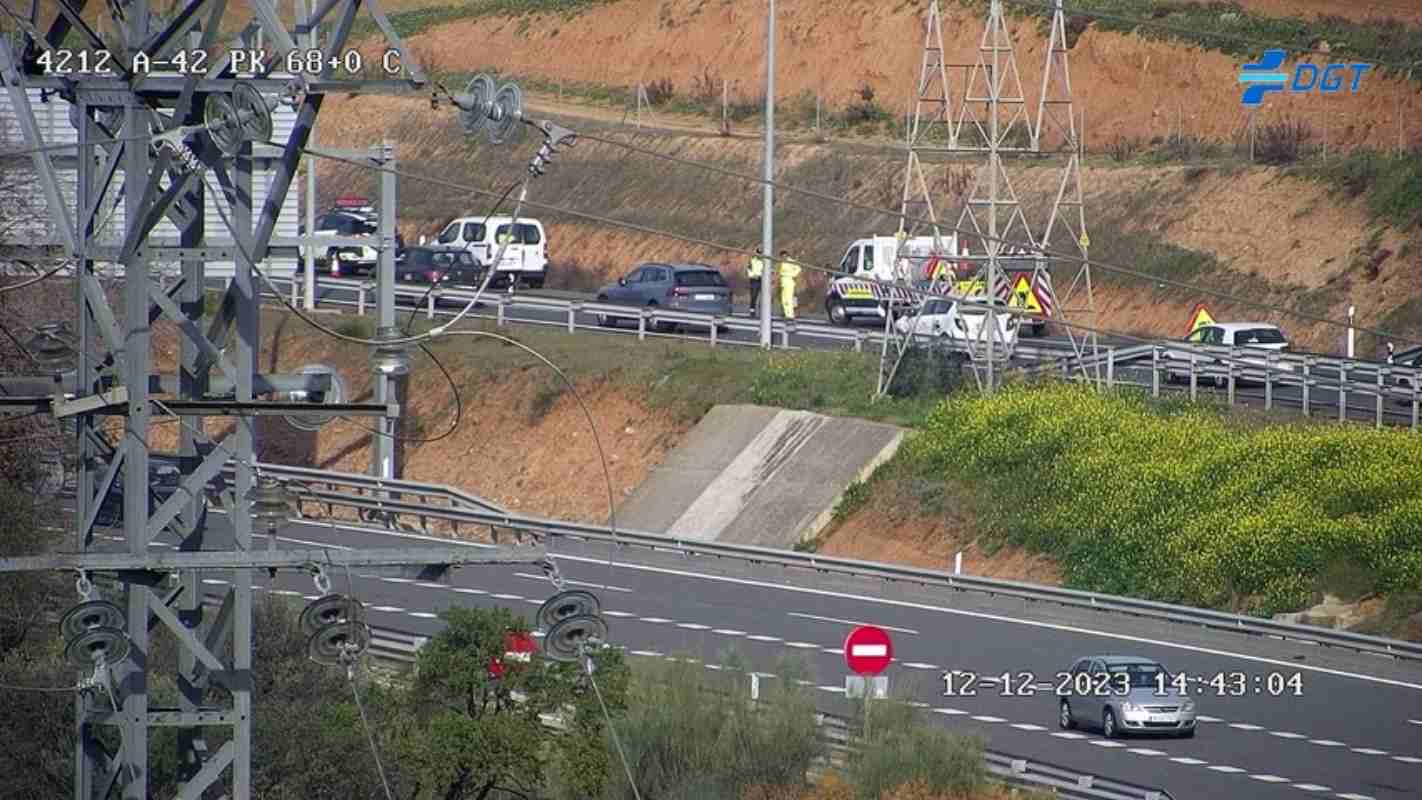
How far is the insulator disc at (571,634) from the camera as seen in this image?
40.8 feet

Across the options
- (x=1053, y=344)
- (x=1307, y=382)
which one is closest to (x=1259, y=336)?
(x=1053, y=344)

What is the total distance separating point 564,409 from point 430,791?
25146 millimetres

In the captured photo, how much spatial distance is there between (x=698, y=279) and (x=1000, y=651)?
26.4 meters

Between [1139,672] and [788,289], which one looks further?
[788,289]

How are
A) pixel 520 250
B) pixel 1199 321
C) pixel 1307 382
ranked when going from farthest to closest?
pixel 520 250 → pixel 1199 321 → pixel 1307 382

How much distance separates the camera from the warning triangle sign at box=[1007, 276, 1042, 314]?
40797 mm

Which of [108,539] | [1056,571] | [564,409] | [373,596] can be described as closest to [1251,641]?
[1056,571]

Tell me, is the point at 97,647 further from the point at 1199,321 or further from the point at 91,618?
the point at 1199,321

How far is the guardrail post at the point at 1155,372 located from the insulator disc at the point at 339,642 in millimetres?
28520

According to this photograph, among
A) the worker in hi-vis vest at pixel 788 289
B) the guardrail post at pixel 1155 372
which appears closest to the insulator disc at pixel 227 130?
the guardrail post at pixel 1155 372

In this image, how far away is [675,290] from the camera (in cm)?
5459

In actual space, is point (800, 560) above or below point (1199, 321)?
below

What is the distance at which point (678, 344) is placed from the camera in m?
47.1

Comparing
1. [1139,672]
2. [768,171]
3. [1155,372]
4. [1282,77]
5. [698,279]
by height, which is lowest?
[1139,672]
